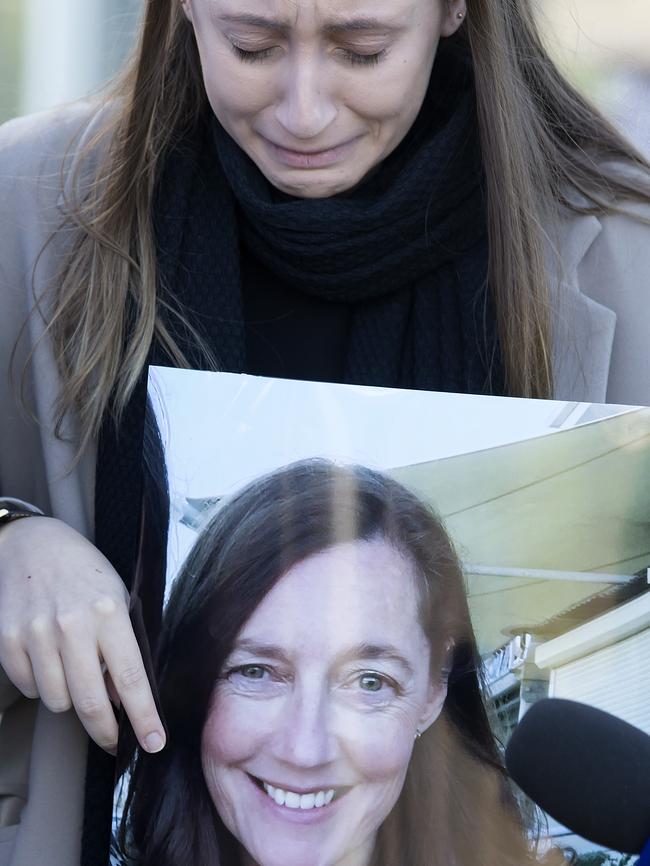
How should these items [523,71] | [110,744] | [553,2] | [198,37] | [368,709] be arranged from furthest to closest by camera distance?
[553,2]
[523,71]
[198,37]
[110,744]
[368,709]

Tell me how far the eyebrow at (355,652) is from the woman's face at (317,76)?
0.55 metres

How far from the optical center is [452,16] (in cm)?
147

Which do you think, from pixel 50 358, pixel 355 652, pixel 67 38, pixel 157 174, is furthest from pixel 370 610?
pixel 67 38

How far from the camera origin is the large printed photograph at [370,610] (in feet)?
3.68

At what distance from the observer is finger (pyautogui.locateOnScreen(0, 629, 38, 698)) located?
120 centimetres

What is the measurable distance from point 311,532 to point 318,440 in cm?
8

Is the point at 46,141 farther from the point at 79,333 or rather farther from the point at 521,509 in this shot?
the point at 521,509

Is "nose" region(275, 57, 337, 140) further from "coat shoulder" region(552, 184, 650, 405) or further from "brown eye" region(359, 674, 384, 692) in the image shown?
"brown eye" region(359, 674, 384, 692)

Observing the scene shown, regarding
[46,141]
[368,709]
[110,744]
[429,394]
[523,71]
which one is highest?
[523,71]

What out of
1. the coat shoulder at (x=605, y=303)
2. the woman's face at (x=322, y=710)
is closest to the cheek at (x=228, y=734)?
the woman's face at (x=322, y=710)

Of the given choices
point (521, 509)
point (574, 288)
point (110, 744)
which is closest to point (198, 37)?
point (574, 288)

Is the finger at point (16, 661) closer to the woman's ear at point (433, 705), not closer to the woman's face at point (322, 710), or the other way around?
the woman's face at point (322, 710)

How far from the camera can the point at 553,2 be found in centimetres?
192

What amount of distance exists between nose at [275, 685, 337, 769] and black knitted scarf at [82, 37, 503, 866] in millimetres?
345
